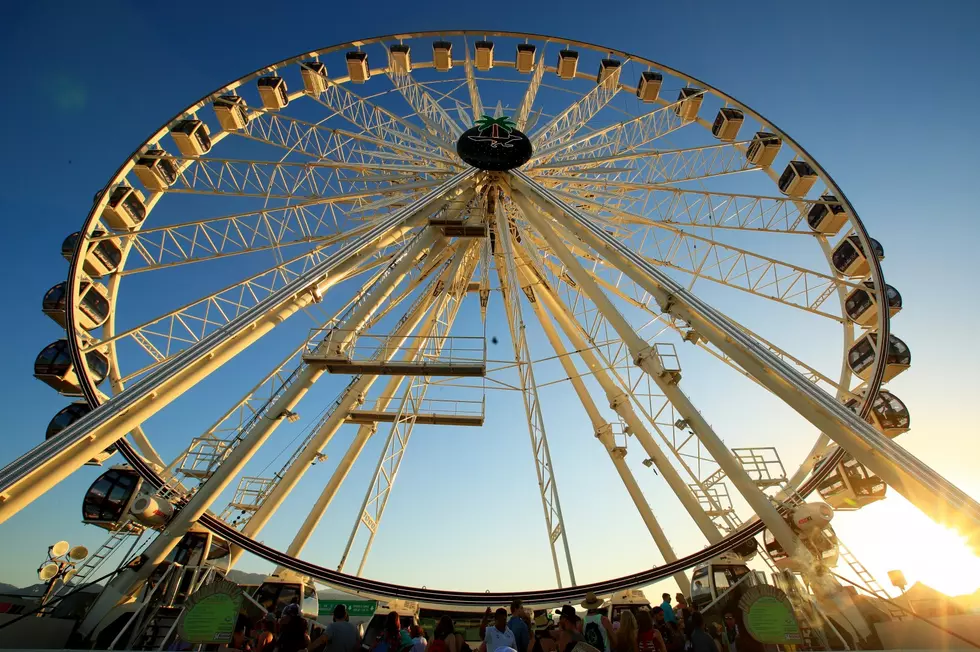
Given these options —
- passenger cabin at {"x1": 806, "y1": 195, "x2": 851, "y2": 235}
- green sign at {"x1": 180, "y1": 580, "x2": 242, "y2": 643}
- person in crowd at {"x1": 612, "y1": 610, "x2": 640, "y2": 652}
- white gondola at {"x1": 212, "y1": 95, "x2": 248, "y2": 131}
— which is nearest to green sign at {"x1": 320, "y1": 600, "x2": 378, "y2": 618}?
green sign at {"x1": 180, "y1": 580, "x2": 242, "y2": 643}

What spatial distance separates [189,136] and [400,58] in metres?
7.30

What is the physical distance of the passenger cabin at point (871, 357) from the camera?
42.3ft

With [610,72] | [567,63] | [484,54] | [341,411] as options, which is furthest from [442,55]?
[341,411]

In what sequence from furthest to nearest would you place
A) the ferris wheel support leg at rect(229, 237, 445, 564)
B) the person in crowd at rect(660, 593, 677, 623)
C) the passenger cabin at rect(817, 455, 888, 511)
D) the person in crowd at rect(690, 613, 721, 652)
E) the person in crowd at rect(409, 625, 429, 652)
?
the passenger cabin at rect(817, 455, 888, 511) → the ferris wheel support leg at rect(229, 237, 445, 564) → the person in crowd at rect(660, 593, 677, 623) → the person in crowd at rect(409, 625, 429, 652) → the person in crowd at rect(690, 613, 721, 652)

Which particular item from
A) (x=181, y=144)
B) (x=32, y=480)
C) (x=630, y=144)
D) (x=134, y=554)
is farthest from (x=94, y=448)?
(x=630, y=144)

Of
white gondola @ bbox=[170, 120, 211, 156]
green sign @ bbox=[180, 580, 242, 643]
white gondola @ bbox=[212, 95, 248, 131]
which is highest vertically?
white gondola @ bbox=[212, 95, 248, 131]

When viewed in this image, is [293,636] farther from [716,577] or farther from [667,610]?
[716,577]

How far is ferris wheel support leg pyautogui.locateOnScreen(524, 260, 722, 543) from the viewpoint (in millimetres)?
12164

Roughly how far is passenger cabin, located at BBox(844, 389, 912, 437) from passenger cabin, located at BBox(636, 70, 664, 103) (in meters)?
11.7

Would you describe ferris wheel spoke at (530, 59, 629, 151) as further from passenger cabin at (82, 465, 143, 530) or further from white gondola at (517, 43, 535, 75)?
passenger cabin at (82, 465, 143, 530)

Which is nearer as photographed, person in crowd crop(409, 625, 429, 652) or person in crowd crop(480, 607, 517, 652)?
person in crowd crop(480, 607, 517, 652)

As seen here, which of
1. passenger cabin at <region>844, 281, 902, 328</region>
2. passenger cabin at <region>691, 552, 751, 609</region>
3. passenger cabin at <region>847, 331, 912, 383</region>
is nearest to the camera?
passenger cabin at <region>691, 552, 751, 609</region>

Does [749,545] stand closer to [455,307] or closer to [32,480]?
[455,307]

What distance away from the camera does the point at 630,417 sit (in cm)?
1459
